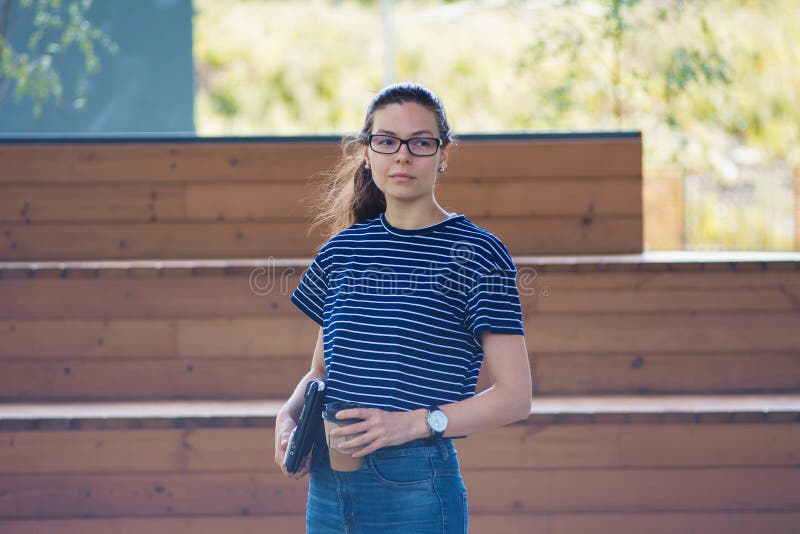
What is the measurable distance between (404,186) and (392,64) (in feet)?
33.1

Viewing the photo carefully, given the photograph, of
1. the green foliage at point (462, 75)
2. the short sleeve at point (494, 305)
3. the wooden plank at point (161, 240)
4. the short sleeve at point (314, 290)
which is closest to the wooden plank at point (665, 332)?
the wooden plank at point (161, 240)

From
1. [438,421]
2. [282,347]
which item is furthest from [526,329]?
[438,421]

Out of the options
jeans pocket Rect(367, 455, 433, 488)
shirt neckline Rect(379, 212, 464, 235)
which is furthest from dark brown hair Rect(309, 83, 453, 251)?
jeans pocket Rect(367, 455, 433, 488)

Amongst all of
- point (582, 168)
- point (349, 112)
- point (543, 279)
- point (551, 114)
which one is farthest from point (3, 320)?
point (349, 112)

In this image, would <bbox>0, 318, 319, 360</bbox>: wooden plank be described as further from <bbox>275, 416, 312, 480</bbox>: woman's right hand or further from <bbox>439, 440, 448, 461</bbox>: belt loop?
<bbox>439, 440, 448, 461</bbox>: belt loop

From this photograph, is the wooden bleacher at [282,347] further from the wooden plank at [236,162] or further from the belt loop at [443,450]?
the belt loop at [443,450]

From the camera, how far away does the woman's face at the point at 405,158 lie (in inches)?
65.4

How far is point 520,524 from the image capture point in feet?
9.80

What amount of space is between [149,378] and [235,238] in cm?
65

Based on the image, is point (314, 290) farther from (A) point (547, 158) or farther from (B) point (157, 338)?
(A) point (547, 158)

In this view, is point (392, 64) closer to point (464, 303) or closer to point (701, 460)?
point (701, 460)

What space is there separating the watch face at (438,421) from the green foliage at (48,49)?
344cm

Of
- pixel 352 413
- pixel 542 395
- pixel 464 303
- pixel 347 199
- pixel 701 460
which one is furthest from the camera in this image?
pixel 542 395

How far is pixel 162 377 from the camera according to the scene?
10.9 feet
